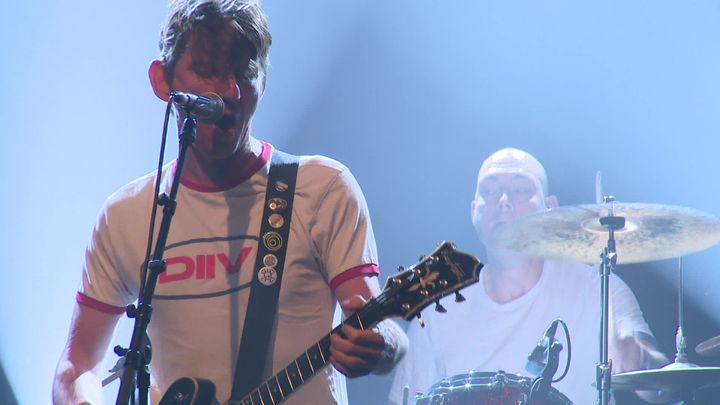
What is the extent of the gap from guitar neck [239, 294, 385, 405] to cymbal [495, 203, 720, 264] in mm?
2386

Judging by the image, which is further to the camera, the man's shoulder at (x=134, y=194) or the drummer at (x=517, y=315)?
the drummer at (x=517, y=315)

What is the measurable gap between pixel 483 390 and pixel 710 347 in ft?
3.48

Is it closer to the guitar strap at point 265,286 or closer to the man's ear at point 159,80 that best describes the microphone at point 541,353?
the guitar strap at point 265,286

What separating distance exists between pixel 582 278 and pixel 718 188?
0.77 meters

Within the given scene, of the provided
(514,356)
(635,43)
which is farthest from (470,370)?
(635,43)

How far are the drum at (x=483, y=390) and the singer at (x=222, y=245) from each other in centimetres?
204

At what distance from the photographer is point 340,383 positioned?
2.53 metres

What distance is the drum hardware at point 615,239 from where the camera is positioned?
416 centimetres

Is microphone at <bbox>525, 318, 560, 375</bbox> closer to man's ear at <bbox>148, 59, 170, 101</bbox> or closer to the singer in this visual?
the singer

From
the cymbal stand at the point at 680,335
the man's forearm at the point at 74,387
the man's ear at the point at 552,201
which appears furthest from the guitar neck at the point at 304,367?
the man's ear at the point at 552,201

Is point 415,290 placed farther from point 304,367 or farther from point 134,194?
point 134,194

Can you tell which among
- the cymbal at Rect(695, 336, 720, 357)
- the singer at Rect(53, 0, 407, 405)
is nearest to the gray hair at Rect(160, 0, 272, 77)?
the singer at Rect(53, 0, 407, 405)

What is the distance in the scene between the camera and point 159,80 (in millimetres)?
2684

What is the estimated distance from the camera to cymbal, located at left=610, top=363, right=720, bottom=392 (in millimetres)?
4098
